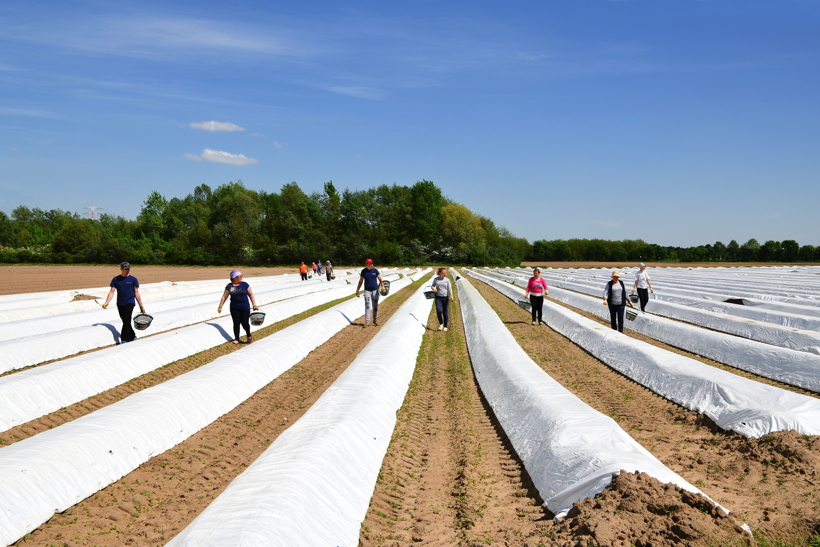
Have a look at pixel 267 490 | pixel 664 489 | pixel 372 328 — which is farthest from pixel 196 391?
pixel 372 328

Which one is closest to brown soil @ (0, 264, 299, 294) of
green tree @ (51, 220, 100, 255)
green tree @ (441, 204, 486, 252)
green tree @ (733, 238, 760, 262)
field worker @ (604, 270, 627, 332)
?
green tree @ (51, 220, 100, 255)

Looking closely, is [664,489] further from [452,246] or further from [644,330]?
[452,246]

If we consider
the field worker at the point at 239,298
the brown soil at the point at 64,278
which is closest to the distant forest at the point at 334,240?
the brown soil at the point at 64,278

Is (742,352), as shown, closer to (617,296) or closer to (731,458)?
(617,296)

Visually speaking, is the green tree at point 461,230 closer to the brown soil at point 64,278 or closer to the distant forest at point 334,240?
the distant forest at point 334,240

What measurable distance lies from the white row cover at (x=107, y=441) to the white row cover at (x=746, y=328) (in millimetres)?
9700

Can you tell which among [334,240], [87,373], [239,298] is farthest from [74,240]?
[87,373]

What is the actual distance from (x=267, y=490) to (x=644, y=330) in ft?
38.0

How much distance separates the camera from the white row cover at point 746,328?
9.85 m

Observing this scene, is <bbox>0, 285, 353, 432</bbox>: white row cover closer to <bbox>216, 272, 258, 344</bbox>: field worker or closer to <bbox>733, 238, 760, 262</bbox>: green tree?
<bbox>216, 272, 258, 344</bbox>: field worker

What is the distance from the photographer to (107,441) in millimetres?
5121

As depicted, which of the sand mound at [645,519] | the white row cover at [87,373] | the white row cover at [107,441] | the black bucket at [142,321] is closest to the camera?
the sand mound at [645,519]

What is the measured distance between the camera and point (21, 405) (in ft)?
21.0

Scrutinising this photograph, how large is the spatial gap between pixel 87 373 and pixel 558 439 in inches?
263
